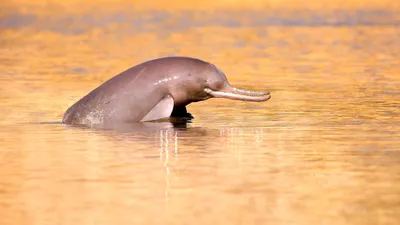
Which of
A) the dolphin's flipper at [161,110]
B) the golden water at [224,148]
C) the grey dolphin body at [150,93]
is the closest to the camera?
the golden water at [224,148]

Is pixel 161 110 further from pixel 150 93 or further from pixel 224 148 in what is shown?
pixel 224 148

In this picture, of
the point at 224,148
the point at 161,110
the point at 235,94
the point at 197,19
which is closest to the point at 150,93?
the point at 161,110

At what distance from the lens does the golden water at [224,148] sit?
37.8 ft

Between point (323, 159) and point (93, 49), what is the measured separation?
2713 centimetres

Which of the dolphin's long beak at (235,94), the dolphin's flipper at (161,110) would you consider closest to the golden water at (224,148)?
the dolphin's long beak at (235,94)

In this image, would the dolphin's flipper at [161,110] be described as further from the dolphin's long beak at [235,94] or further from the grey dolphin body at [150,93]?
the dolphin's long beak at [235,94]

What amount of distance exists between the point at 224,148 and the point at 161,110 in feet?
10.9

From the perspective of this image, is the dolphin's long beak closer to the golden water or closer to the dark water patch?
the golden water

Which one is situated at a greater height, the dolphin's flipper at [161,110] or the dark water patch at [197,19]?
the dark water patch at [197,19]

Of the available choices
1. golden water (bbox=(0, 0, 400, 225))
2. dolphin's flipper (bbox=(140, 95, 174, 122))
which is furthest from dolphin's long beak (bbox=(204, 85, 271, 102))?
dolphin's flipper (bbox=(140, 95, 174, 122))

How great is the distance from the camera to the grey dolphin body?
19.0m

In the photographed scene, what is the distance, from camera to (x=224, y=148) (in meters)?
15.7

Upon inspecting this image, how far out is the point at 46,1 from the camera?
223 ft

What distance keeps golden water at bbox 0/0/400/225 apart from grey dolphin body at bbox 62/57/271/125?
546mm
